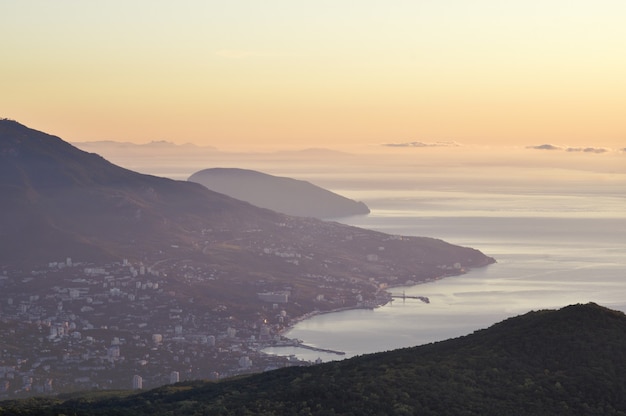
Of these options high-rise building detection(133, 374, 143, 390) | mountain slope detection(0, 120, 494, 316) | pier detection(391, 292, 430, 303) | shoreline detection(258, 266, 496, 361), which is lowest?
high-rise building detection(133, 374, 143, 390)

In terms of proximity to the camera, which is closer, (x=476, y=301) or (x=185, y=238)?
(x=476, y=301)

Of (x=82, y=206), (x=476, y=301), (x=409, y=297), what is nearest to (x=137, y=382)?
(x=476, y=301)

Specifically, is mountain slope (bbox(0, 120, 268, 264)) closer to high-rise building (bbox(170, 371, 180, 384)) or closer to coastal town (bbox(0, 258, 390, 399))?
coastal town (bbox(0, 258, 390, 399))

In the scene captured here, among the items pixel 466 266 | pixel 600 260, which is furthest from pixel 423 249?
pixel 600 260

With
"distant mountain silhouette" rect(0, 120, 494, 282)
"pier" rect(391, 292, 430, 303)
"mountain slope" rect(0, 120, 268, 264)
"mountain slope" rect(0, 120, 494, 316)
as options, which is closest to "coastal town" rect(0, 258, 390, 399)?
"pier" rect(391, 292, 430, 303)

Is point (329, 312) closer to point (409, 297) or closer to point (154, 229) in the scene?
point (409, 297)

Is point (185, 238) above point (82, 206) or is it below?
below
